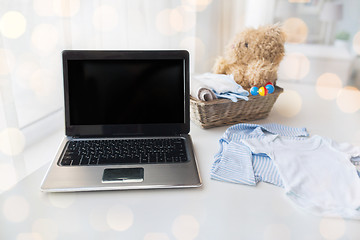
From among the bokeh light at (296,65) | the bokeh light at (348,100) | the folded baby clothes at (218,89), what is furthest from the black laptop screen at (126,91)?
the bokeh light at (296,65)

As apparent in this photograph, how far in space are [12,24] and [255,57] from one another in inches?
32.3

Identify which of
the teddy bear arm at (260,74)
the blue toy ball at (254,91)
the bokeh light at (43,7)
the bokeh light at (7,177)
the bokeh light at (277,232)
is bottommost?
the bokeh light at (277,232)

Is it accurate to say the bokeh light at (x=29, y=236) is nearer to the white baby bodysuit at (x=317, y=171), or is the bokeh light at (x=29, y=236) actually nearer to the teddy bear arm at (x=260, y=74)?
the white baby bodysuit at (x=317, y=171)

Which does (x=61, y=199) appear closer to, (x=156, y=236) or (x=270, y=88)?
(x=156, y=236)

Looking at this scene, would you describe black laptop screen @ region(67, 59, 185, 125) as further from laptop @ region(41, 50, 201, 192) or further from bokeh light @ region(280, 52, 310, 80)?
bokeh light @ region(280, 52, 310, 80)

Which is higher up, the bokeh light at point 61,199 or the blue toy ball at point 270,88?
the blue toy ball at point 270,88

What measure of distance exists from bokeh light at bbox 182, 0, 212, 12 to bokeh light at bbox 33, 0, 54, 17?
2.50 feet

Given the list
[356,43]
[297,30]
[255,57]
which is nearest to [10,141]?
[255,57]

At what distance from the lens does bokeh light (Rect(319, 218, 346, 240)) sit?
0.60 m

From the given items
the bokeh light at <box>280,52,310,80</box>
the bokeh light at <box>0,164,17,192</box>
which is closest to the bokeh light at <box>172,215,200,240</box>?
the bokeh light at <box>0,164,17,192</box>

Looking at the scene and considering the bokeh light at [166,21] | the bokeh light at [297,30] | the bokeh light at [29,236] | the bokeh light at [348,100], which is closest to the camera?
the bokeh light at [29,236]

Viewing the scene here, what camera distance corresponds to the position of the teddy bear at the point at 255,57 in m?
1.09

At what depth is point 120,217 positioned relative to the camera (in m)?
0.63

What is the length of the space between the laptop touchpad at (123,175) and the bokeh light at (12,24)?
1.61 ft
